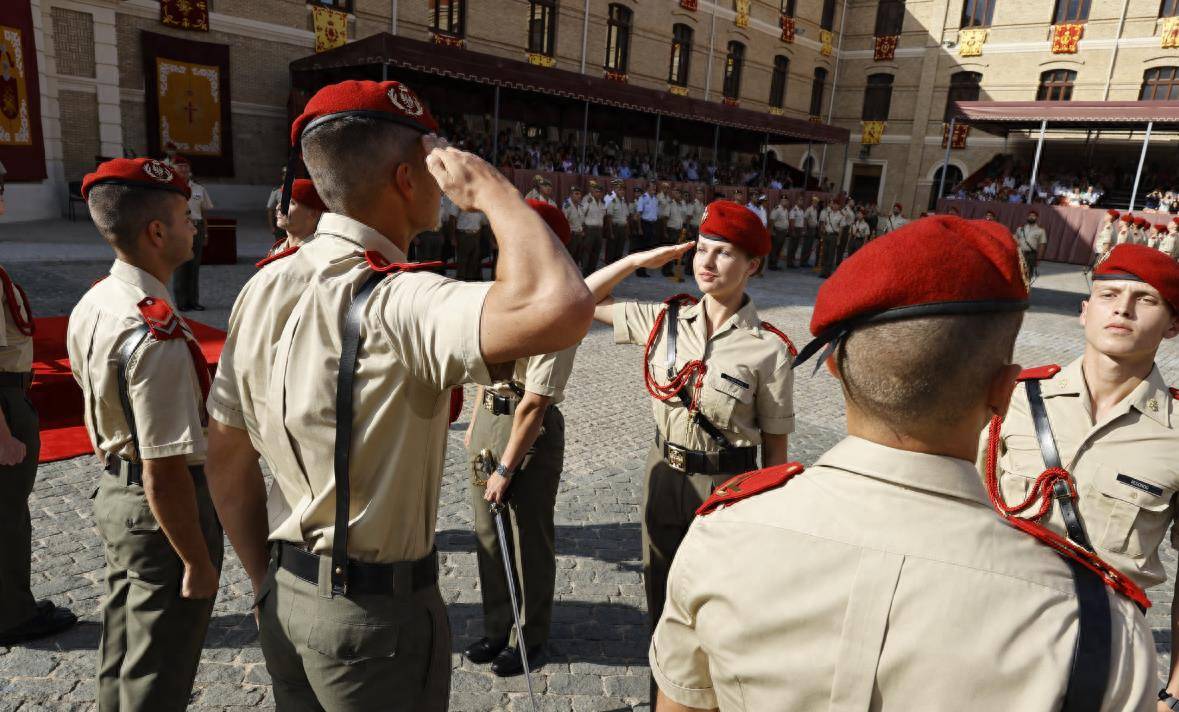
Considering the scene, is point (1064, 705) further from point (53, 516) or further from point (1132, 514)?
point (53, 516)

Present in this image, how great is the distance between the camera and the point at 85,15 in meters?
16.1

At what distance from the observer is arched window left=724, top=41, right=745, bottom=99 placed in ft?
101

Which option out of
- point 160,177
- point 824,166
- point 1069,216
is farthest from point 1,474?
point 824,166

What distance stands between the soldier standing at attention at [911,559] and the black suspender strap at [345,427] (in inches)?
28.9

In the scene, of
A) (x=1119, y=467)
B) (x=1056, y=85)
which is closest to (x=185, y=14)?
(x=1119, y=467)

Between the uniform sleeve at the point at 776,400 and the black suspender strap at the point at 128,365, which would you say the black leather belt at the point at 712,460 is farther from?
the black suspender strap at the point at 128,365

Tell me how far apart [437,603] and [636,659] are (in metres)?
1.92

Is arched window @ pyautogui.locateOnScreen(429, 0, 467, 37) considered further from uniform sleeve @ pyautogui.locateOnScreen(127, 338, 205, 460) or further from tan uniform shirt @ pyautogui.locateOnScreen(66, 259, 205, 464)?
uniform sleeve @ pyautogui.locateOnScreen(127, 338, 205, 460)

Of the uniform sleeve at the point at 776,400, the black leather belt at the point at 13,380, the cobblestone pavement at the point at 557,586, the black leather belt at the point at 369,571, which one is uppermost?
the uniform sleeve at the point at 776,400

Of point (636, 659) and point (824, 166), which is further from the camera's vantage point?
point (824, 166)

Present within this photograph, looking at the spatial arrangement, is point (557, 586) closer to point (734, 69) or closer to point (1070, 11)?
point (734, 69)

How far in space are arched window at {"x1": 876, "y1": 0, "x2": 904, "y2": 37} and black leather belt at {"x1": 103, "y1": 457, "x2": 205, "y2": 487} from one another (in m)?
37.6

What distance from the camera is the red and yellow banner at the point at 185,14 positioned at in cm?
1706

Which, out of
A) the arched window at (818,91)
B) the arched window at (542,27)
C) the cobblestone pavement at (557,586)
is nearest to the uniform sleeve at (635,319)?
the cobblestone pavement at (557,586)
